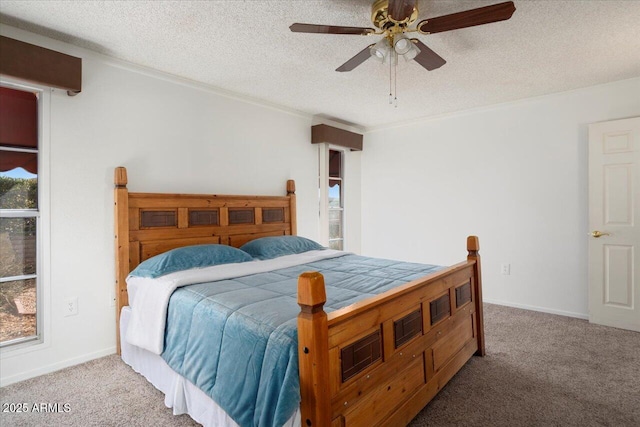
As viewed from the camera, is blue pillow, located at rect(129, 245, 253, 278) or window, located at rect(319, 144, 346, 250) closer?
blue pillow, located at rect(129, 245, 253, 278)

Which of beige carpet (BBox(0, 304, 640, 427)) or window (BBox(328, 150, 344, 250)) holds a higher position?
window (BBox(328, 150, 344, 250))

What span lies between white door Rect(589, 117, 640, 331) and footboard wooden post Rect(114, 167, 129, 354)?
4.22 metres

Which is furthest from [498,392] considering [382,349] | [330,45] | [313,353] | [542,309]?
[330,45]

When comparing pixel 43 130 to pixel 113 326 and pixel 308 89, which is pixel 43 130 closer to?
pixel 113 326

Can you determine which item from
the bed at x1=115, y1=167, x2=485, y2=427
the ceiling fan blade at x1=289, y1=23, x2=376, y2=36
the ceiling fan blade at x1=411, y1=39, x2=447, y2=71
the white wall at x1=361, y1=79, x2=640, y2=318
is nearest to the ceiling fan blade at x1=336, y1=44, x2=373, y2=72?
the ceiling fan blade at x1=289, y1=23, x2=376, y2=36

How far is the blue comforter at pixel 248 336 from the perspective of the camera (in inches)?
53.2

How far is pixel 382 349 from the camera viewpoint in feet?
5.41

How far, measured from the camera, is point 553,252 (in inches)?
143

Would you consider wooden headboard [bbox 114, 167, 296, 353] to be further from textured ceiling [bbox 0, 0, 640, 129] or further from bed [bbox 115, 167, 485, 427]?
textured ceiling [bbox 0, 0, 640, 129]

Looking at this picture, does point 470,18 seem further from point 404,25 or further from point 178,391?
point 178,391

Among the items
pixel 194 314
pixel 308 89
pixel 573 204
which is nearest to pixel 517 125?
pixel 573 204

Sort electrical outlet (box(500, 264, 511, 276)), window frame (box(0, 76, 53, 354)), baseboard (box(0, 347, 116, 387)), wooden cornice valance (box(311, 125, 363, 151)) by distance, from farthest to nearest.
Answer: wooden cornice valance (box(311, 125, 363, 151)) → electrical outlet (box(500, 264, 511, 276)) → window frame (box(0, 76, 53, 354)) → baseboard (box(0, 347, 116, 387))

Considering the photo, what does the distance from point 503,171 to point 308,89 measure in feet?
7.96

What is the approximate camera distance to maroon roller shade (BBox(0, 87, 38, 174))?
232 cm
